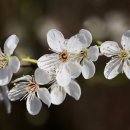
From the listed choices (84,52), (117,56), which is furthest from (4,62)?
(117,56)

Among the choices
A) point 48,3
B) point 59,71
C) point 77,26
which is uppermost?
point 48,3

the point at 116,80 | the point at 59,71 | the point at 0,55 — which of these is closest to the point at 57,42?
the point at 59,71

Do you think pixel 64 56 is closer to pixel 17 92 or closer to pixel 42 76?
pixel 42 76

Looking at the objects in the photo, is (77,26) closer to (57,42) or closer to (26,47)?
(26,47)

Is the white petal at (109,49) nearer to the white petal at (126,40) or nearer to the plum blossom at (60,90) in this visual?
the white petal at (126,40)

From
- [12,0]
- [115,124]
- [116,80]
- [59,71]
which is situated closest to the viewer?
[59,71]

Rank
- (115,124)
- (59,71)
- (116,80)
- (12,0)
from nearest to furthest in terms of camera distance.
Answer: (59,71), (116,80), (115,124), (12,0)

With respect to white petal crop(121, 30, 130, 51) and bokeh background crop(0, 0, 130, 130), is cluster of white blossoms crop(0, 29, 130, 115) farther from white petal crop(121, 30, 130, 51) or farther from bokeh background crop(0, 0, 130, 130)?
bokeh background crop(0, 0, 130, 130)

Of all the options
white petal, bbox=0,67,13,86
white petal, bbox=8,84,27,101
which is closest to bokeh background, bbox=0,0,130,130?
white petal, bbox=8,84,27,101
